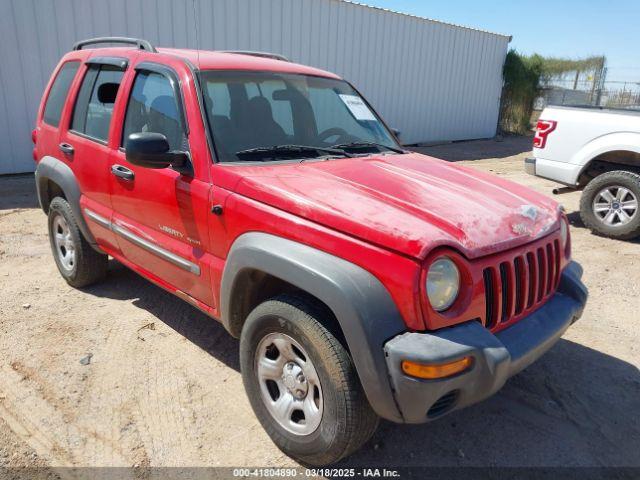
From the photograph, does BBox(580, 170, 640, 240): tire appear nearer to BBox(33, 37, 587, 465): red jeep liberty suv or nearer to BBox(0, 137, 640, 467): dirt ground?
BBox(0, 137, 640, 467): dirt ground

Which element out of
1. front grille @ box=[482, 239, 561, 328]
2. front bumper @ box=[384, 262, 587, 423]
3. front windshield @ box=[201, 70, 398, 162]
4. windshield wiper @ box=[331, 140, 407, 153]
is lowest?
front bumper @ box=[384, 262, 587, 423]

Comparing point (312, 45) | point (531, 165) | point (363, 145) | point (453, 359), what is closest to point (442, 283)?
point (453, 359)

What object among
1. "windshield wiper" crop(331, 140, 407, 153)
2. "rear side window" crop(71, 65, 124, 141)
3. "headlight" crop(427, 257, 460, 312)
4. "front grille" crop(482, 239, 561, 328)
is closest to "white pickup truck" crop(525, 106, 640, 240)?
"windshield wiper" crop(331, 140, 407, 153)

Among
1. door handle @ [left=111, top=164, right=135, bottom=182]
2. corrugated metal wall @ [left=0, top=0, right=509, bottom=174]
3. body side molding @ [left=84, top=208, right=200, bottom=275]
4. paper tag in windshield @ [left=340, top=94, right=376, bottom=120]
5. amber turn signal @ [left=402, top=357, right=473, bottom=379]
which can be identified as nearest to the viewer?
amber turn signal @ [left=402, top=357, right=473, bottom=379]

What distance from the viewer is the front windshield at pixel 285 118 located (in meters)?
3.01

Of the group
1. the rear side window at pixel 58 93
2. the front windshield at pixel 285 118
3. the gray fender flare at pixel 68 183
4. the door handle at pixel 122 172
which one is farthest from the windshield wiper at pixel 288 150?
the rear side window at pixel 58 93

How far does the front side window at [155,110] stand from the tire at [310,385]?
4.05 ft

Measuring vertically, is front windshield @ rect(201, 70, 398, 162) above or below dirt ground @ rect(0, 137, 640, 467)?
above

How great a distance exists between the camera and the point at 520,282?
2.46 meters

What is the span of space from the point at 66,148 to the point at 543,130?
5.65m

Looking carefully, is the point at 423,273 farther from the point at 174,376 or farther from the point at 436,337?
the point at 174,376

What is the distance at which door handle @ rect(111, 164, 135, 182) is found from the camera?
132 inches

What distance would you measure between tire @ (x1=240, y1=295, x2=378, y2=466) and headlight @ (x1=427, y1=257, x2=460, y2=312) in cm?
45

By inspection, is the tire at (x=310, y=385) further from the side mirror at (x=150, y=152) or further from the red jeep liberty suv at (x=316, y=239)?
the side mirror at (x=150, y=152)
